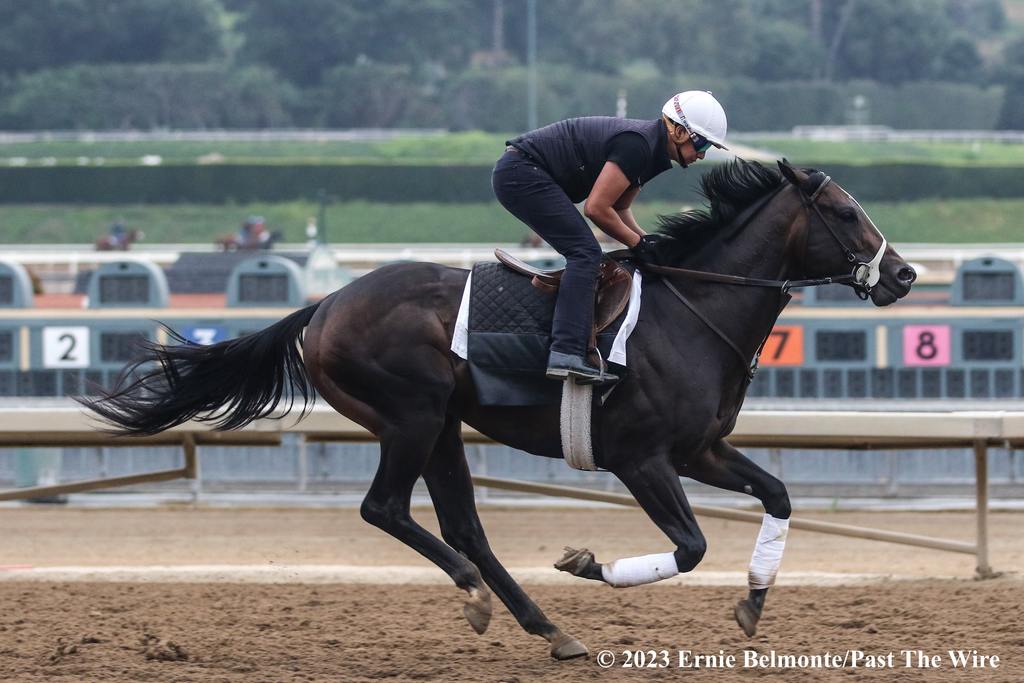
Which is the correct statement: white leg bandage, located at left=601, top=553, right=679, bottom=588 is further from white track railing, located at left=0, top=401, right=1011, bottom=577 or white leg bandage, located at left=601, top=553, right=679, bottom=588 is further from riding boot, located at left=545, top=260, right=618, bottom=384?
white track railing, located at left=0, top=401, right=1011, bottom=577

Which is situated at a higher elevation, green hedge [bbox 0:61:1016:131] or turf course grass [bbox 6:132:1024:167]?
green hedge [bbox 0:61:1016:131]

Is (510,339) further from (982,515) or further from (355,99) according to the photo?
(355,99)

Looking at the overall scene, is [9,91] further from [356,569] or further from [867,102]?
[356,569]

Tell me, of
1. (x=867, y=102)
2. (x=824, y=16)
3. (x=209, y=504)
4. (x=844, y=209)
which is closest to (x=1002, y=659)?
(x=844, y=209)

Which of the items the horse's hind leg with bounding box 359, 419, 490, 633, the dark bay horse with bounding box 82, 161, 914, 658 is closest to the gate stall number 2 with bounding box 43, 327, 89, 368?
the dark bay horse with bounding box 82, 161, 914, 658

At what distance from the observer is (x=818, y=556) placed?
8422mm

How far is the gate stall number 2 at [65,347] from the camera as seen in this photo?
12859 millimetres

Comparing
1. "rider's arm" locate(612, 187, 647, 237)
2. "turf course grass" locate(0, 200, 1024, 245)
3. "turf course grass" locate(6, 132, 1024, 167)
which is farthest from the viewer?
"turf course grass" locate(6, 132, 1024, 167)

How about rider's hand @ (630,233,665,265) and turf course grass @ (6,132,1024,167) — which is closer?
rider's hand @ (630,233,665,265)

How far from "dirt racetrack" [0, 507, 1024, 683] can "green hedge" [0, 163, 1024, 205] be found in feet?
132

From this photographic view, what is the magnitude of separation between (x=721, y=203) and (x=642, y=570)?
1.31 meters

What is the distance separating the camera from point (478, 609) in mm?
5141

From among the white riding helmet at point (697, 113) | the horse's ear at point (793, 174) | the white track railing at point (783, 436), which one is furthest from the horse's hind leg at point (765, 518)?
the white track railing at point (783, 436)

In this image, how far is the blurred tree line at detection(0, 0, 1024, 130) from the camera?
67.4 m
